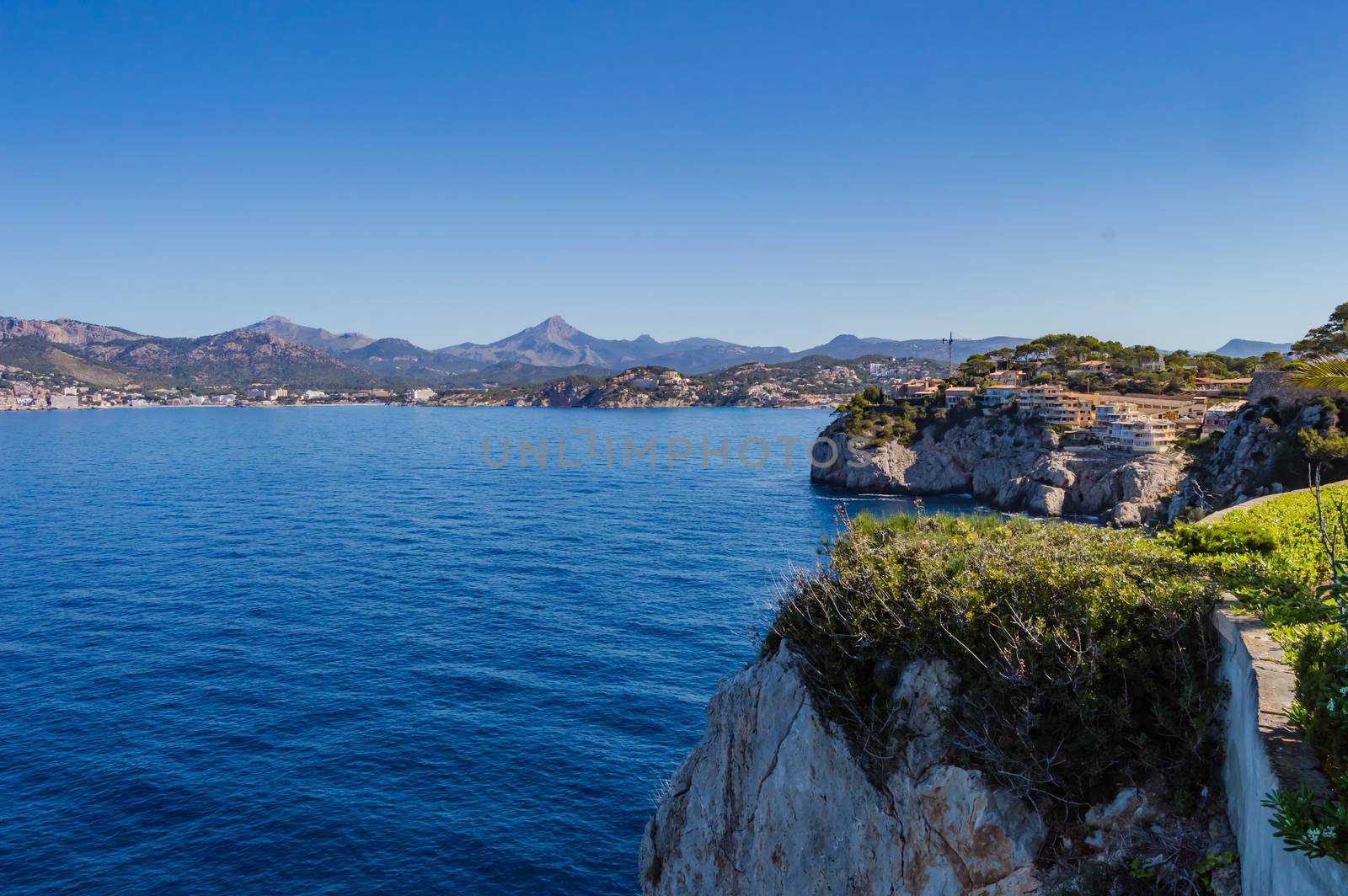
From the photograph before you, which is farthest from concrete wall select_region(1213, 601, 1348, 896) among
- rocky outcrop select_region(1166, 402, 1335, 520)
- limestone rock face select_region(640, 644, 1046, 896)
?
rocky outcrop select_region(1166, 402, 1335, 520)

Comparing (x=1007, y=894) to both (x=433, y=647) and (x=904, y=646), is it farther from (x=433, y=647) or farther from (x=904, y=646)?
(x=433, y=647)

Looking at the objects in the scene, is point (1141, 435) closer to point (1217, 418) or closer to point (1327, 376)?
point (1217, 418)

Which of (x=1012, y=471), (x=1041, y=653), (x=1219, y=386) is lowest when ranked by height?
(x=1012, y=471)

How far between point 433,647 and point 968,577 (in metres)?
28.3

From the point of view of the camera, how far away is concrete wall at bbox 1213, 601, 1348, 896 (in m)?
5.91

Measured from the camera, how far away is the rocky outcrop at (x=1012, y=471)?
64.9 meters

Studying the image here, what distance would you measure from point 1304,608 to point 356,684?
3021cm

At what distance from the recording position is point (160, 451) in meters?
119

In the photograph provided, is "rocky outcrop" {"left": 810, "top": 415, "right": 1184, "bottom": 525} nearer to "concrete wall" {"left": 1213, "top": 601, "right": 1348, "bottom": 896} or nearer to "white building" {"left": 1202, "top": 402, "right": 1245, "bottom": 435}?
"white building" {"left": 1202, "top": 402, "right": 1245, "bottom": 435}

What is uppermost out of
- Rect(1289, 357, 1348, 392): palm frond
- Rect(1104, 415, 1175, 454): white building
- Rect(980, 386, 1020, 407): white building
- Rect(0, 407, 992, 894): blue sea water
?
Rect(1289, 357, 1348, 392): palm frond

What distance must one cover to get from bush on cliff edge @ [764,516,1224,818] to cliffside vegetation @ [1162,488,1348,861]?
602mm

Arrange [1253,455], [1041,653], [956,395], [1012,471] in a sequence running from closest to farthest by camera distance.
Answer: [1041,653] → [1253,455] → [1012,471] → [956,395]

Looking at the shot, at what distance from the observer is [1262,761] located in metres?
6.84

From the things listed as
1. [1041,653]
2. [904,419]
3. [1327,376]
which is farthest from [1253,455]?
[1041,653]
